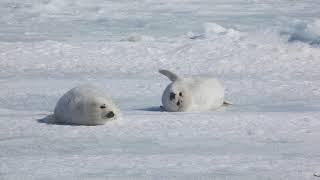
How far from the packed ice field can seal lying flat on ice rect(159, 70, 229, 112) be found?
140 mm

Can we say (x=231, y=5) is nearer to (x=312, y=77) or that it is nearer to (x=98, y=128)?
(x=312, y=77)

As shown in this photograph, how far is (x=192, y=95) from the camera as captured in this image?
6.42m

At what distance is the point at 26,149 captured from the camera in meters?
4.99

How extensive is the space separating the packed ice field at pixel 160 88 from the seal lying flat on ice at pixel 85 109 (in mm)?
86

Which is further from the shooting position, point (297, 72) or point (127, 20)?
point (127, 20)

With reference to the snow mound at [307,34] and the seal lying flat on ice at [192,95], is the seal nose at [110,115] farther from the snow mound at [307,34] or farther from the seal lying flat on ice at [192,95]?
the snow mound at [307,34]

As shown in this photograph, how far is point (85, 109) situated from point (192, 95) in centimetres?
110

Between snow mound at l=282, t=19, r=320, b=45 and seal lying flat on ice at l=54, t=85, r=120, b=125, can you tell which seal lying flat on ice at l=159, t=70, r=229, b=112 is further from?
snow mound at l=282, t=19, r=320, b=45

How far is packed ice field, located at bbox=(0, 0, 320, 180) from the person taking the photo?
4504 mm

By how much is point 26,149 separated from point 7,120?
1002mm

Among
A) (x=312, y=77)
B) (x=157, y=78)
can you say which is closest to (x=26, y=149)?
(x=157, y=78)

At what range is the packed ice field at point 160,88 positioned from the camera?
177 inches

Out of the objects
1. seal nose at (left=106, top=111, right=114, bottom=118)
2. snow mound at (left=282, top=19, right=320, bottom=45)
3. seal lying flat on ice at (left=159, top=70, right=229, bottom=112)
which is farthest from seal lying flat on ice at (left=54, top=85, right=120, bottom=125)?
snow mound at (left=282, top=19, right=320, bottom=45)

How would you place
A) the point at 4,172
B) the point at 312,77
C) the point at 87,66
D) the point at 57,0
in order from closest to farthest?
the point at 4,172 < the point at 312,77 < the point at 87,66 < the point at 57,0
